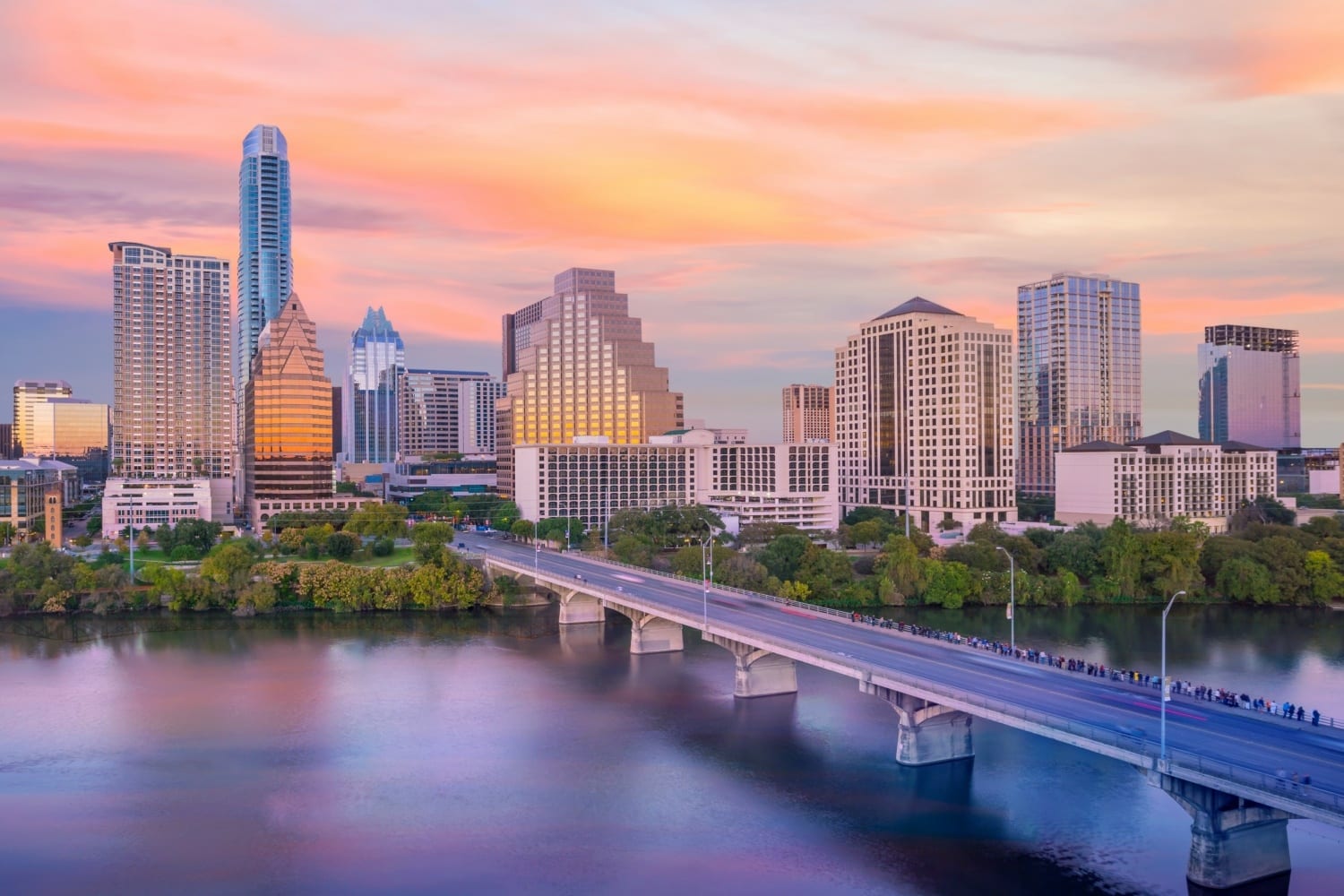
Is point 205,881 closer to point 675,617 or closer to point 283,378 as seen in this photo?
point 675,617

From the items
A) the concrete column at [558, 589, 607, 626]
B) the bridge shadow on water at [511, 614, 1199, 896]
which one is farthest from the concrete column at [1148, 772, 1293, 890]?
the concrete column at [558, 589, 607, 626]

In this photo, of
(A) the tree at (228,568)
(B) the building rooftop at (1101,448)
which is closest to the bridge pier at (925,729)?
(A) the tree at (228,568)

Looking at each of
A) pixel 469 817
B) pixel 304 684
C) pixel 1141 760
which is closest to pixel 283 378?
pixel 304 684

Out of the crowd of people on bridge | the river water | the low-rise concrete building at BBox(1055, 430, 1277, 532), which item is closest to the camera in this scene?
the river water

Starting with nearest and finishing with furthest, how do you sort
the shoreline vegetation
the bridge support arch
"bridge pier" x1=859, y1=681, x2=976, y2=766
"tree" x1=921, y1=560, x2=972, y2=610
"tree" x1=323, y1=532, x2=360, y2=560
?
"bridge pier" x1=859, y1=681, x2=976, y2=766 → the bridge support arch → the shoreline vegetation → "tree" x1=921, y1=560, x2=972, y2=610 → "tree" x1=323, y1=532, x2=360, y2=560

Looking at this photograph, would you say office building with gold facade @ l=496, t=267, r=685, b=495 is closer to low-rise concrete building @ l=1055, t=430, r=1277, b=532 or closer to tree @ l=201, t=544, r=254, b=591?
low-rise concrete building @ l=1055, t=430, r=1277, b=532

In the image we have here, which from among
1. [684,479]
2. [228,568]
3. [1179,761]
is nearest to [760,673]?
[1179,761]
